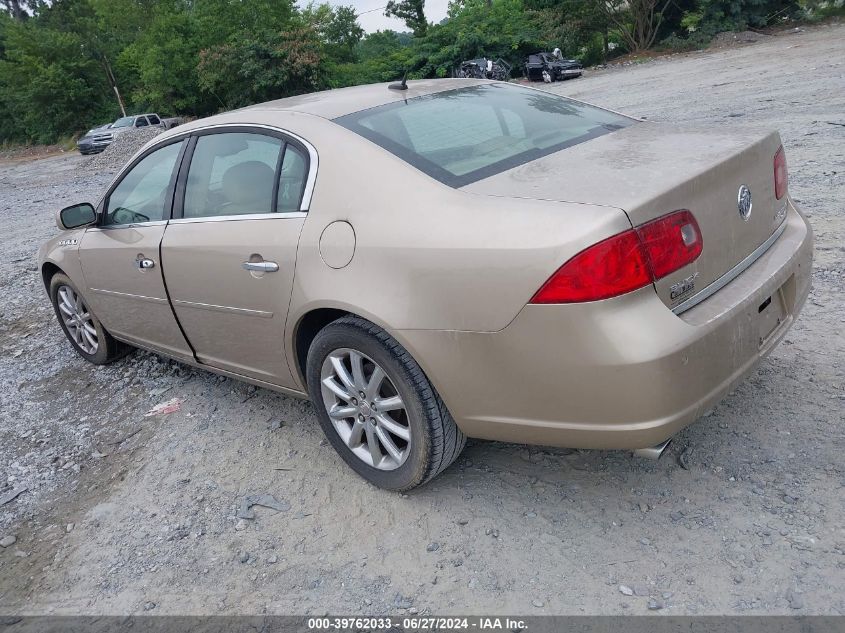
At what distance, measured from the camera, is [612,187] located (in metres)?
2.41

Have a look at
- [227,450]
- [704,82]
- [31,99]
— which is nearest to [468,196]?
[227,450]

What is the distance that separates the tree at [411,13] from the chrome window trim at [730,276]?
A: 4344 cm

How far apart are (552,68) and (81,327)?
27027 mm

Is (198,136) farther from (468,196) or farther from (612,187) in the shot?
(612,187)

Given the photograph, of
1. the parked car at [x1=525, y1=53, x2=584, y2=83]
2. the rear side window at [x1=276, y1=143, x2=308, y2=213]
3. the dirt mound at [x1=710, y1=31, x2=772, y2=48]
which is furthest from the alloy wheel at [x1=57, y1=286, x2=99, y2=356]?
the dirt mound at [x1=710, y1=31, x2=772, y2=48]

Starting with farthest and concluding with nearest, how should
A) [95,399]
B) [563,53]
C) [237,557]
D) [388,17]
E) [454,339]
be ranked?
[388,17], [563,53], [95,399], [237,557], [454,339]

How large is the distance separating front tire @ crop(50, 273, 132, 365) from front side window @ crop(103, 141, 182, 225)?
33.1 inches

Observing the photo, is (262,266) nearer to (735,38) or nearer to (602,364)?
(602,364)

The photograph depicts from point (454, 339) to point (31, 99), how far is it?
4961 cm

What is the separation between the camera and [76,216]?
430 centimetres

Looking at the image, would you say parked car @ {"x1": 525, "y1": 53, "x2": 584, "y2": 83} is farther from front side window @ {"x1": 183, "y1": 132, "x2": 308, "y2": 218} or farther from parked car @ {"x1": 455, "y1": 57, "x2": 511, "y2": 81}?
front side window @ {"x1": 183, "y1": 132, "x2": 308, "y2": 218}

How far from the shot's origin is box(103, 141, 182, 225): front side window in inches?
151

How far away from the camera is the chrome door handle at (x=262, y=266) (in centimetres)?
306

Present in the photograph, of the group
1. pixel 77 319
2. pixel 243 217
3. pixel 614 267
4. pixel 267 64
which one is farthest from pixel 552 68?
pixel 614 267
